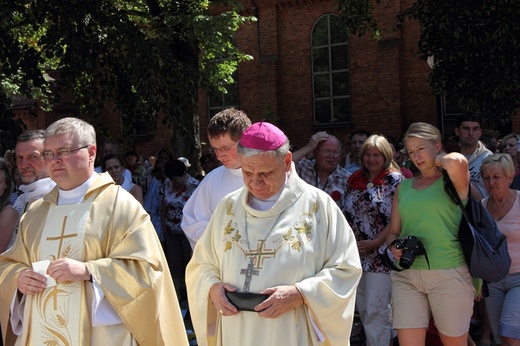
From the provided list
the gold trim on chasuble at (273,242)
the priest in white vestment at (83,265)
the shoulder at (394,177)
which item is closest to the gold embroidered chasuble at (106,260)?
the priest in white vestment at (83,265)

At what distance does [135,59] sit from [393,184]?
5.25 meters

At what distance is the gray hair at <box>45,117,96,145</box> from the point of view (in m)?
4.24

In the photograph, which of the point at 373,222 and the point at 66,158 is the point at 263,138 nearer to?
the point at 66,158

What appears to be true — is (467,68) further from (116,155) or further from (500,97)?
(116,155)

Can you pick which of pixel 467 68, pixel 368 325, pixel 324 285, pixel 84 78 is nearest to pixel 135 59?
pixel 84 78

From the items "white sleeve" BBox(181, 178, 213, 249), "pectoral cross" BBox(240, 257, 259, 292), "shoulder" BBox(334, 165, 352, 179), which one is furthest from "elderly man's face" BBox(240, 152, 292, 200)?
"shoulder" BBox(334, 165, 352, 179)

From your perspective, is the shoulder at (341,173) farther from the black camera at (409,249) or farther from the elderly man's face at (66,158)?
the elderly man's face at (66,158)

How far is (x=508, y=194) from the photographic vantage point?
654 cm

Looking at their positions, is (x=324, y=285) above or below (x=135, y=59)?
below

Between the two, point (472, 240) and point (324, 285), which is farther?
point (472, 240)

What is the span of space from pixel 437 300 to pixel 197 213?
1924 millimetres

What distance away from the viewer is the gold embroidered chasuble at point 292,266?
3.78 metres

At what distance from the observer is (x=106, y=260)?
4.21 metres

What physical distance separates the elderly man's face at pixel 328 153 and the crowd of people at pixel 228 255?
1.31 meters
